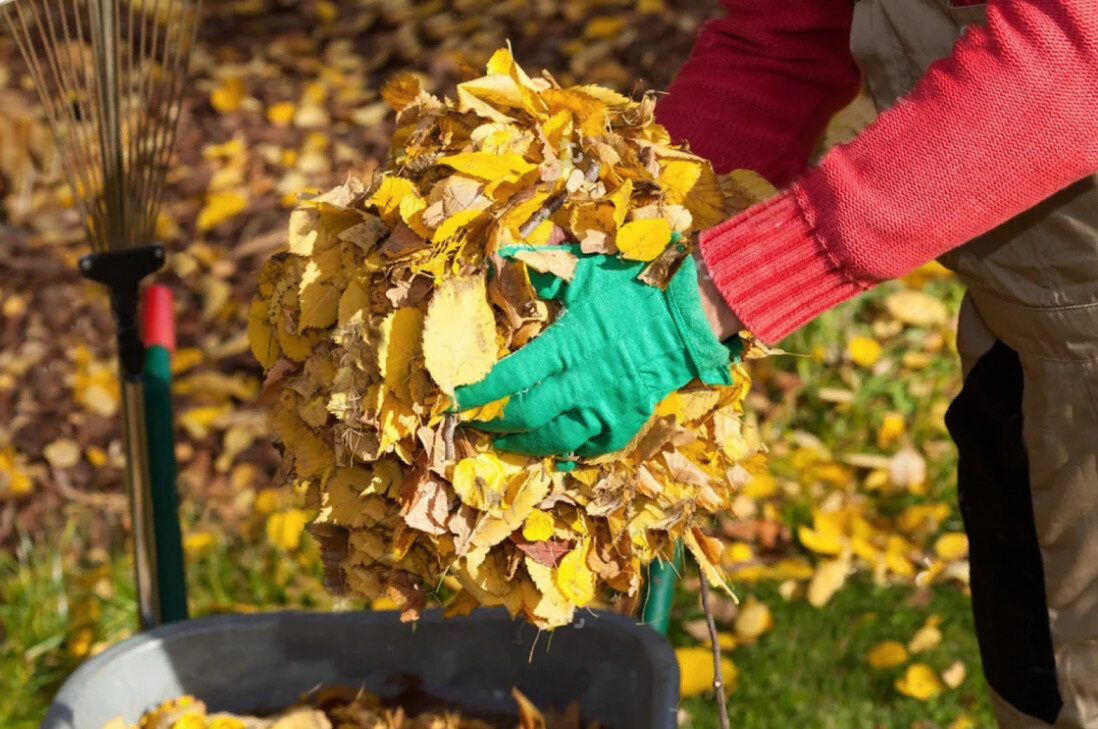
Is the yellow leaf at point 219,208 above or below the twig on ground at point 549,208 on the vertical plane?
below

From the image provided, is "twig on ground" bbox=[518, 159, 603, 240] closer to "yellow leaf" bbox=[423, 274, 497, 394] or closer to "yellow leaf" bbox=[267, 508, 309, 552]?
"yellow leaf" bbox=[423, 274, 497, 394]

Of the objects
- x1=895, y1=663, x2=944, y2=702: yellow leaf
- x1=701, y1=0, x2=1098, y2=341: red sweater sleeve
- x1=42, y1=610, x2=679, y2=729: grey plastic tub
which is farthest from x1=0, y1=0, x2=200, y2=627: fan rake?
x1=895, y1=663, x2=944, y2=702: yellow leaf

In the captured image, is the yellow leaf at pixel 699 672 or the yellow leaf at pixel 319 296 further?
the yellow leaf at pixel 699 672

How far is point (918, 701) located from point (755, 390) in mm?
848

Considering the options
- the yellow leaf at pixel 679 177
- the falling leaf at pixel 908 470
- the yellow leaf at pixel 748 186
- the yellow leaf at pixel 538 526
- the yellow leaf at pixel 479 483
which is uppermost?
the yellow leaf at pixel 679 177

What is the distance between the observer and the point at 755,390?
276 centimetres

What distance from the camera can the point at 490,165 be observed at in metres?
1.11

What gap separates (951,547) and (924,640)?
0.28 m

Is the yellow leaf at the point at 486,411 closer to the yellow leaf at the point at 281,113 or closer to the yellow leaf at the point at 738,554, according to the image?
the yellow leaf at the point at 738,554

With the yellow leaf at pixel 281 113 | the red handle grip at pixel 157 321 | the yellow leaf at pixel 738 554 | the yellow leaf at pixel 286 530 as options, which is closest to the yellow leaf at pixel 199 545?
the yellow leaf at pixel 286 530

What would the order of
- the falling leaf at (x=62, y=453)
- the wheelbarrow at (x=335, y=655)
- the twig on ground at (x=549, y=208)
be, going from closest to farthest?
1. the twig on ground at (x=549, y=208)
2. the wheelbarrow at (x=335, y=655)
3. the falling leaf at (x=62, y=453)

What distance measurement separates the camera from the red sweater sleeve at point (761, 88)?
1.40m

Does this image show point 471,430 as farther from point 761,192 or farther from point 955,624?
point 955,624

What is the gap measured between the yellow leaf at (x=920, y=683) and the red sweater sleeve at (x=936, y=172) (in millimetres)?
1197
